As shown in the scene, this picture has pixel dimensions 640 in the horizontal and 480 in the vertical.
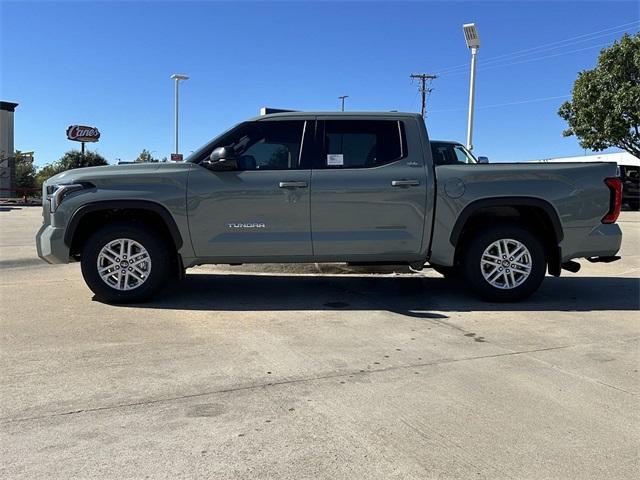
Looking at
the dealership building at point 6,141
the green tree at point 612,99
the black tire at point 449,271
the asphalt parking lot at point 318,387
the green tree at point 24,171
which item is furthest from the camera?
the green tree at point 24,171

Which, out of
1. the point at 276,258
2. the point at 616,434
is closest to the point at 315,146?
the point at 276,258

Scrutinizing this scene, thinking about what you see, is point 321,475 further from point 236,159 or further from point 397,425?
point 236,159

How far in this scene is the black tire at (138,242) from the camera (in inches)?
241

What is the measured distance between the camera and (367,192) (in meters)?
6.20

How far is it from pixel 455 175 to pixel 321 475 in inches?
167

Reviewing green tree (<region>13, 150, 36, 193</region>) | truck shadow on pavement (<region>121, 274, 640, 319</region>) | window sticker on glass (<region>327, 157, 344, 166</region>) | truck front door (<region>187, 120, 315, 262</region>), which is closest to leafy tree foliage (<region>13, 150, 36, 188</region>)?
green tree (<region>13, 150, 36, 193</region>)

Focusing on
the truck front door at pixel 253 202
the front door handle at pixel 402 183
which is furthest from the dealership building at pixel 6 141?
the front door handle at pixel 402 183

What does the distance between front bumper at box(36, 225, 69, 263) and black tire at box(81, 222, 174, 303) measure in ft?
0.69

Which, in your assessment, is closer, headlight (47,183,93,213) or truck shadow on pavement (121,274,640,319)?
headlight (47,183,93,213)

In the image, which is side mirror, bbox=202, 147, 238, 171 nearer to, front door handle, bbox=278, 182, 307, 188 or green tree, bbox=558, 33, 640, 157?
front door handle, bbox=278, 182, 307, 188

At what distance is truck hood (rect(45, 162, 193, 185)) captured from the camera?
6.07 m

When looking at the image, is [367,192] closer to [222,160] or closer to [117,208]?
[222,160]

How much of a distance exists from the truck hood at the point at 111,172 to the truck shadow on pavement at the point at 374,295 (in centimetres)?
146

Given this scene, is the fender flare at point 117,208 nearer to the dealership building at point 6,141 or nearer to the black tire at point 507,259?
the black tire at point 507,259
